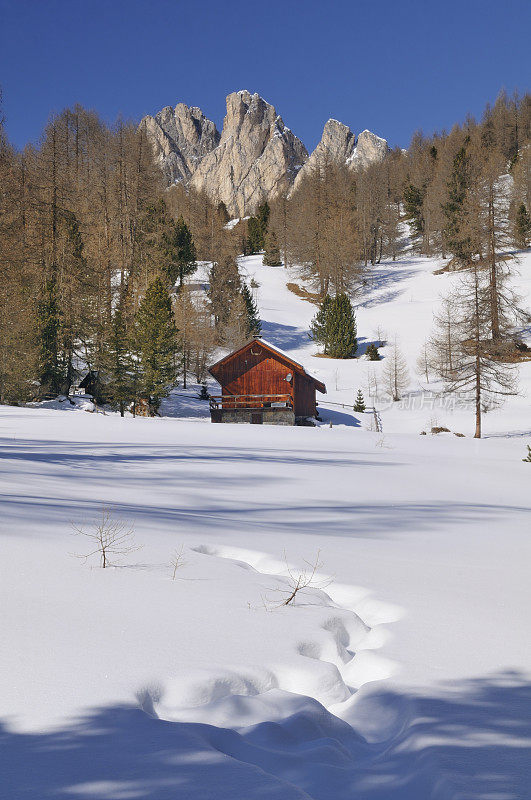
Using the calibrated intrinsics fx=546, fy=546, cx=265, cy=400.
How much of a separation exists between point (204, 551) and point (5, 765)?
321 cm

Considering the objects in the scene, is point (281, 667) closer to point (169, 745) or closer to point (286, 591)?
point (169, 745)

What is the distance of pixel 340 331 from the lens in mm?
51156

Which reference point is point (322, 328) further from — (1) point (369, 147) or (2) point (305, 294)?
(1) point (369, 147)

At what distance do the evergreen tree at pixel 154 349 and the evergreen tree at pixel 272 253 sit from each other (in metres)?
45.8

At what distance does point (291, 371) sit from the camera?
1351 inches

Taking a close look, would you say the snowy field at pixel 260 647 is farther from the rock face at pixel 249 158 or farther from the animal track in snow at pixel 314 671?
the rock face at pixel 249 158

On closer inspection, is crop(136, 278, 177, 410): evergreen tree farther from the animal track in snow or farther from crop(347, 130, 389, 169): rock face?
crop(347, 130, 389, 169): rock face

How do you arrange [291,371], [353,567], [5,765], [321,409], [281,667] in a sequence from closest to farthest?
1. [5,765]
2. [281,667]
3. [353,567]
4. [291,371]
5. [321,409]

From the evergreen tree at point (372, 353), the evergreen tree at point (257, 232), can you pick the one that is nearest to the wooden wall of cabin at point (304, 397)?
the evergreen tree at point (372, 353)

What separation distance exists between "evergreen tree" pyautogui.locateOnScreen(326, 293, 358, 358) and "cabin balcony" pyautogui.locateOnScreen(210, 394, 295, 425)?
1874 centimetres

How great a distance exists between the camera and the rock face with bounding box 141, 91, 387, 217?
145375 mm

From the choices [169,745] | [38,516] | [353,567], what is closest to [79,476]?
[38,516]

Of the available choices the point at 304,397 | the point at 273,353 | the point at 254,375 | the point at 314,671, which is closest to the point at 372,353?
the point at 304,397

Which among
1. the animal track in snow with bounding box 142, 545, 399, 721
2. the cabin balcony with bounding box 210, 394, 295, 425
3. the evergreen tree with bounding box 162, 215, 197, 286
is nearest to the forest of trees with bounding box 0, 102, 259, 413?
the evergreen tree with bounding box 162, 215, 197, 286
